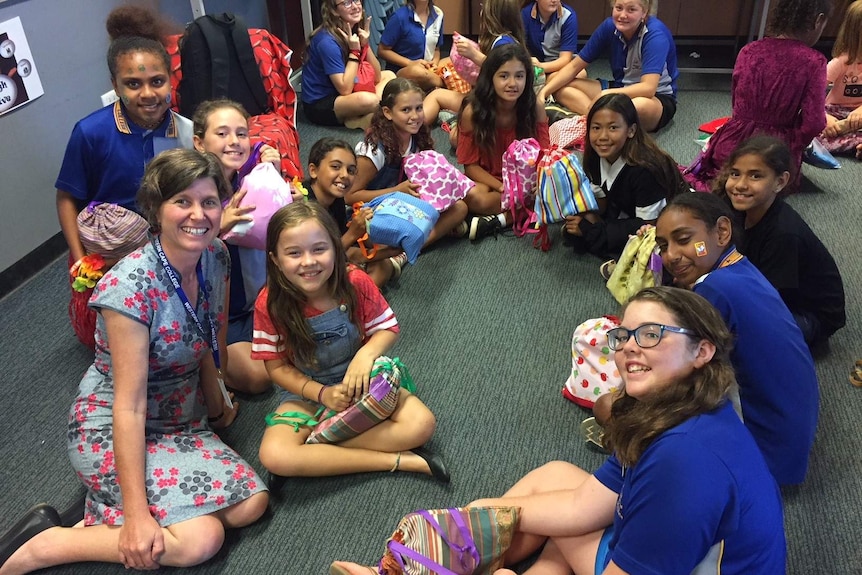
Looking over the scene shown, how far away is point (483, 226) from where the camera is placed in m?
2.84

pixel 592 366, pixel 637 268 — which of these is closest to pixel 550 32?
pixel 637 268

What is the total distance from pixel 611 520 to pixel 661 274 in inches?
37.9

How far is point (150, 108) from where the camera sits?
2.05 m

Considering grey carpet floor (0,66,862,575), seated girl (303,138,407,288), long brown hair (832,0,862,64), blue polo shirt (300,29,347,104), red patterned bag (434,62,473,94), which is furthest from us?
red patterned bag (434,62,473,94)

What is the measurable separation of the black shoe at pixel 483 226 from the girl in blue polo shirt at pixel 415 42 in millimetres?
1505

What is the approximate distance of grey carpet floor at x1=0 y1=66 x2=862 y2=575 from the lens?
161cm

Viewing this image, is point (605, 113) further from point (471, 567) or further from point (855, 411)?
point (471, 567)

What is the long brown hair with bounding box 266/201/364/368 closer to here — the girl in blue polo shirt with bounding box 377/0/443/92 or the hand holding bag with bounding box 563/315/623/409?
the hand holding bag with bounding box 563/315/623/409

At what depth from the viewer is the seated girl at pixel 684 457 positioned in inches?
39.3

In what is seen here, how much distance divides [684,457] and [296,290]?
1.01 m

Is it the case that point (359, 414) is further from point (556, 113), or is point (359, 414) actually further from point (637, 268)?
point (556, 113)

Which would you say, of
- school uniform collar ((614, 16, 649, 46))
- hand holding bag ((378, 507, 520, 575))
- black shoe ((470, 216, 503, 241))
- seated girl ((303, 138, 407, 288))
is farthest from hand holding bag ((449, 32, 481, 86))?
hand holding bag ((378, 507, 520, 575))

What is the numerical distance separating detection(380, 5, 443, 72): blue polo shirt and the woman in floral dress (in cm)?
273

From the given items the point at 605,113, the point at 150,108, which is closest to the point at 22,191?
the point at 150,108
